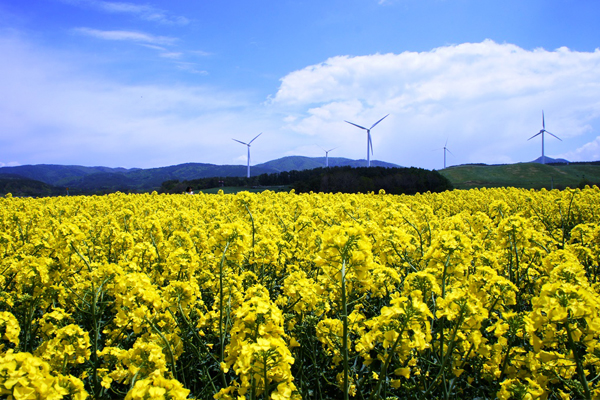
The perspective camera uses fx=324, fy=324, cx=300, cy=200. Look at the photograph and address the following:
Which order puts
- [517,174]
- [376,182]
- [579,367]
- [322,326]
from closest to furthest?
[579,367] < [322,326] < [376,182] < [517,174]

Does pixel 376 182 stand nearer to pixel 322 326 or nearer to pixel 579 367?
pixel 322 326

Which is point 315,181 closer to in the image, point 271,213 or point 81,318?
point 271,213

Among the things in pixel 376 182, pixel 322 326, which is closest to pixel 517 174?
pixel 376 182

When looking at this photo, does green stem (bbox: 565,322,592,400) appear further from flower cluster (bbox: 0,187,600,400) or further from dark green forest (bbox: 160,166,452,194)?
dark green forest (bbox: 160,166,452,194)

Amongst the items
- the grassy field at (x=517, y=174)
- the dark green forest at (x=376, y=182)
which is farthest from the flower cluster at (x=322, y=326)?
the grassy field at (x=517, y=174)

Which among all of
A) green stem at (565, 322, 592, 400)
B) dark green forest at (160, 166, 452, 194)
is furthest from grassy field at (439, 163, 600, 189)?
green stem at (565, 322, 592, 400)

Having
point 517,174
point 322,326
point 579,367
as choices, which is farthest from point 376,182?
point 517,174

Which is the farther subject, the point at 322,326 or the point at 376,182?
the point at 376,182

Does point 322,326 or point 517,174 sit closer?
point 322,326

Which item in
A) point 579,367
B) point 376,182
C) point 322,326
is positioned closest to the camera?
point 579,367

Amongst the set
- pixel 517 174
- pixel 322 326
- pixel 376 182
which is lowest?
pixel 322 326

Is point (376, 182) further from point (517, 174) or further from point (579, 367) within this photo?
point (517, 174)

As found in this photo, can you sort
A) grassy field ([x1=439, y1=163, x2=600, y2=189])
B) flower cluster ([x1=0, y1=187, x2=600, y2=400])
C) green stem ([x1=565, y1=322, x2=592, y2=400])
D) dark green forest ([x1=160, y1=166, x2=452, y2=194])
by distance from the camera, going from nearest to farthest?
green stem ([x1=565, y1=322, x2=592, y2=400]) < flower cluster ([x1=0, y1=187, x2=600, y2=400]) < dark green forest ([x1=160, y1=166, x2=452, y2=194]) < grassy field ([x1=439, y1=163, x2=600, y2=189])

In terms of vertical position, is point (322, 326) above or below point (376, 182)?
below
